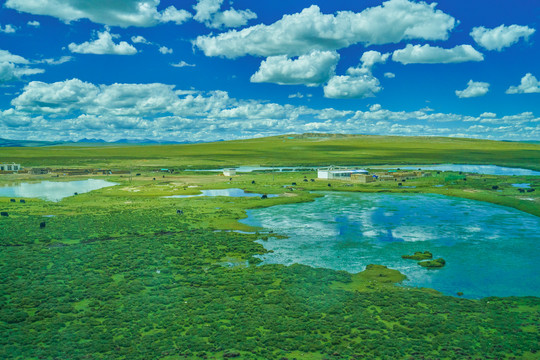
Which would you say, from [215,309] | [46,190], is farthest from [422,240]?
[46,190]

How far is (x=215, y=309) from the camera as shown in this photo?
25125mm

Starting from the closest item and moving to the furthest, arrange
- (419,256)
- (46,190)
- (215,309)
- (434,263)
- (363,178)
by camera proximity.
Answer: (215,309) → (434,263) → (419,256) → (46,190) → (363,178)

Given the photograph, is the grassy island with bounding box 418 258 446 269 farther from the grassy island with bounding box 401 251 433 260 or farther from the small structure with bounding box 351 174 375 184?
the small structure with bounding box 351 174 375 184

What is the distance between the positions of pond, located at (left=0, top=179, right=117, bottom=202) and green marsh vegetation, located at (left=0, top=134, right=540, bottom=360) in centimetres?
3847

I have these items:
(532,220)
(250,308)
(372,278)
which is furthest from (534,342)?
(532,220)

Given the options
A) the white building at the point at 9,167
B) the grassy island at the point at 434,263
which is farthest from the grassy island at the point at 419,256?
the white building at the point at 9,167

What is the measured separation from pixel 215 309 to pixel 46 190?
255ft

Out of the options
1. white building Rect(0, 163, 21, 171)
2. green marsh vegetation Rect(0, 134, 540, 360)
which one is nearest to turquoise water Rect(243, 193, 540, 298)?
green marsh vegetation Rect(0, 134, 540, 360)

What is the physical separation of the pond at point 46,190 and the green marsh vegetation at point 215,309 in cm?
3847

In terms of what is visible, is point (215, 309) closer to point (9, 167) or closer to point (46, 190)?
point (46, 190)

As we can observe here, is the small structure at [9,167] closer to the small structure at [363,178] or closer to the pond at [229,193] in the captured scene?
the pond at [229,193]

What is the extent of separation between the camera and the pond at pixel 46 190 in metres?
78.9

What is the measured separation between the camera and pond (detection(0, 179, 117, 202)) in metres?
78.9

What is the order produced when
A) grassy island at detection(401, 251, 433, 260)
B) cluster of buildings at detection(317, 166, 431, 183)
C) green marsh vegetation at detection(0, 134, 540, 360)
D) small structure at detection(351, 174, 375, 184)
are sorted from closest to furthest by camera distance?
1. green marsh vegetation at detection(0, 134, 540, 360)
2. grassy island at detection(401, 251, 433, 260)
3. small structure at detection(351, 174, 375, 184)
4. cluster of buildings at detection(317, 166, 431, 183)
